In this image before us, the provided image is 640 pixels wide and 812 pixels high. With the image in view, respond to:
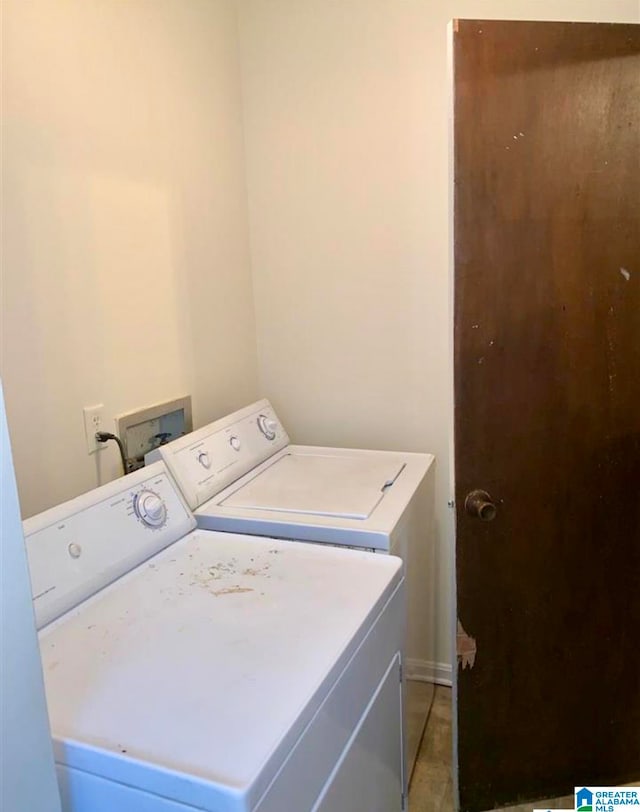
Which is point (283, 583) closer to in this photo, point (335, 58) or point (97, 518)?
point (97, 518)

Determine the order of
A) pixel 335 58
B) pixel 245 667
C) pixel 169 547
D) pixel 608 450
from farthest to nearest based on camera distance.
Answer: pixel 335 58
pixel 608 450
pixel 169 547
pixel 245 667

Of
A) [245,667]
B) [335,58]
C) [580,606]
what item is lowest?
[580,606]

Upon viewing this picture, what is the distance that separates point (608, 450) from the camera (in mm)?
1624

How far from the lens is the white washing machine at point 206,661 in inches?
32.8

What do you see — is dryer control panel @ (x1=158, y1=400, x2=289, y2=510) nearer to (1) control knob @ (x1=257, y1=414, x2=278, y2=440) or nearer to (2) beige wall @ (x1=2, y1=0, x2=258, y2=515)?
(1) control knob @ (x1=257, y1=414, x2=278, y2=440)

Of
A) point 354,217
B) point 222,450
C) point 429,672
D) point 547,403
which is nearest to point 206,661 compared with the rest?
point 222,450

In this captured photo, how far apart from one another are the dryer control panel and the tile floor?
1.09 meters

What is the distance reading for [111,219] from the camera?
160cm

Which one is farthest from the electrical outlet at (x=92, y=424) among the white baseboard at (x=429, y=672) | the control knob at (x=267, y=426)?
the white baseboard at (x=429, y=672)

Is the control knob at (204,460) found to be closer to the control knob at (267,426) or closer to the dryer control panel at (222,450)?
the dryer control panel at (222,450)

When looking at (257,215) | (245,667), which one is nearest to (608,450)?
(245,667)

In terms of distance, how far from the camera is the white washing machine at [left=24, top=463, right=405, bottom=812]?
83 centimetres

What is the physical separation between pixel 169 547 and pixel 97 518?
0.71 feet

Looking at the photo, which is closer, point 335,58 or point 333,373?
point 335,58
